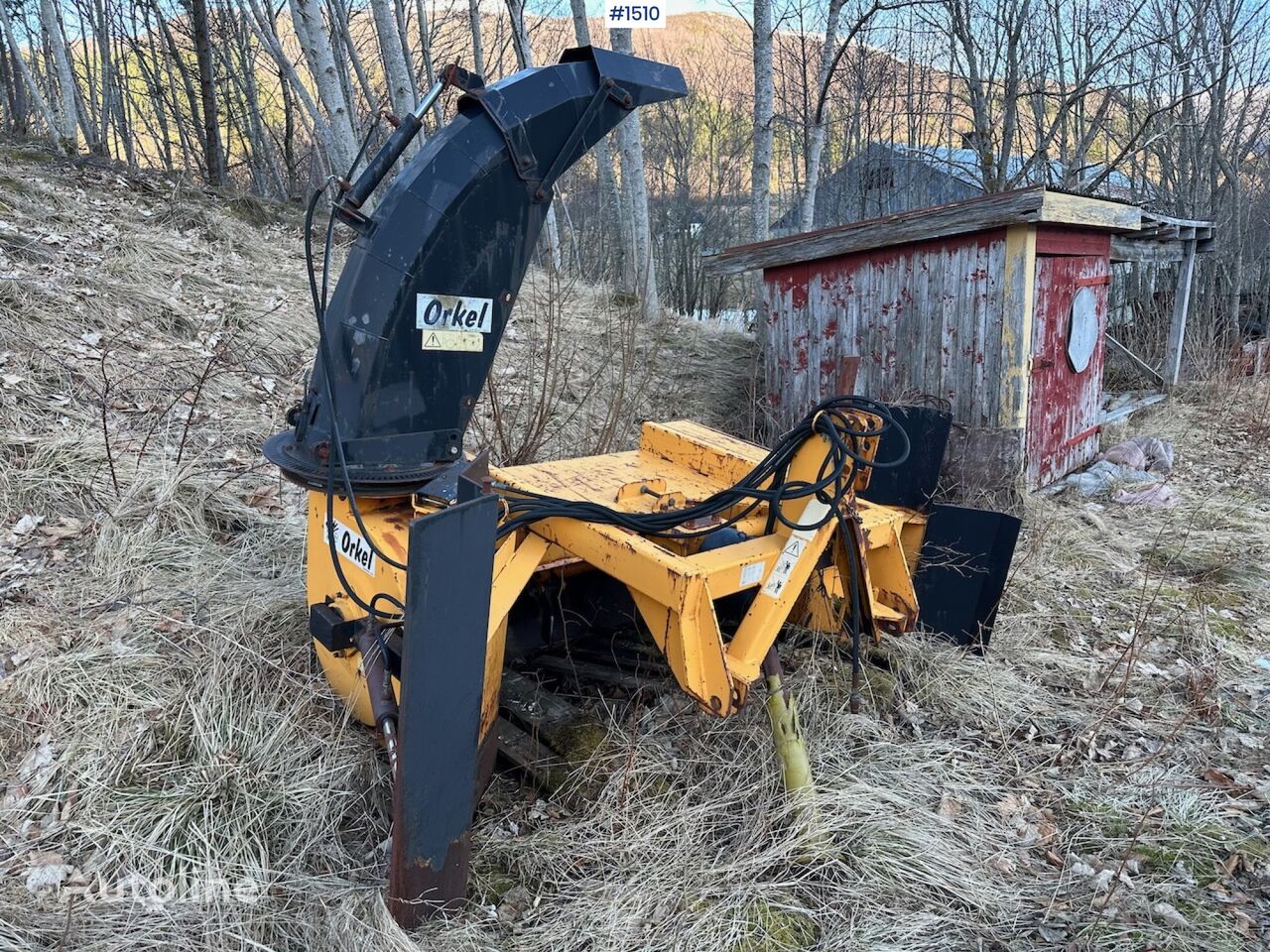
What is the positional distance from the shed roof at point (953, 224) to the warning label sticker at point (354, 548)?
4895mm

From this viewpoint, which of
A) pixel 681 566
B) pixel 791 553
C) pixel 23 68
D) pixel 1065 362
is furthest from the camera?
pixel 23 68

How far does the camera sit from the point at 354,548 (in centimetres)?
259

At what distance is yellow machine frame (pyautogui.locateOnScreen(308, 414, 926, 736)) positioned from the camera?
2344mm

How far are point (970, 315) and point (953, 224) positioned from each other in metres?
0.68

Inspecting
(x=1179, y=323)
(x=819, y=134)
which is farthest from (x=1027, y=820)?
(x=1179, y=323)

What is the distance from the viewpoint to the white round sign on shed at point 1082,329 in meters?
6.89

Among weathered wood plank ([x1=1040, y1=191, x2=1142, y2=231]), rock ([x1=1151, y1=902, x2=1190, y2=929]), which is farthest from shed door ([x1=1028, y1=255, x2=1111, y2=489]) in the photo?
rock ([x1=1151, y1=902, x2=1190, y2=929])

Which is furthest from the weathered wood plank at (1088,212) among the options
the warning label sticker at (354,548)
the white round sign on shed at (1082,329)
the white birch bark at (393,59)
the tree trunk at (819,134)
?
the white birch bark at (393,59)

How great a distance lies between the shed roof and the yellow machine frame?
12.1 ft

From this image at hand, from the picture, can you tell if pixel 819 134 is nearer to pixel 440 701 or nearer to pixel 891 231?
pixel 891 231

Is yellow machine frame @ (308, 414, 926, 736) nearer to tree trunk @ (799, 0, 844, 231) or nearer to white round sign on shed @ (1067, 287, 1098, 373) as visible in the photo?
white round sign on shed @ (1067, 287, 1098, 373)

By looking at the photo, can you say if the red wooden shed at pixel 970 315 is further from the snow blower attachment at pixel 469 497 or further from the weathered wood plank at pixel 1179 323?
the snow blower attachment at pixel 469 497

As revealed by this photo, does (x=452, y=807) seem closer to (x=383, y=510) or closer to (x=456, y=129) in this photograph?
(x=383, y=510)

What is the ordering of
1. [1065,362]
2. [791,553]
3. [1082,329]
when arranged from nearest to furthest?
[791,553] → [1065,362] → [1082,329]
